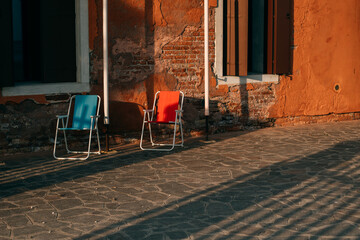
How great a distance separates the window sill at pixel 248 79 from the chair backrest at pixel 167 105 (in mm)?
1275

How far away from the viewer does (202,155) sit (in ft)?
26.5

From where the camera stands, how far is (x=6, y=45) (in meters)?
7.89

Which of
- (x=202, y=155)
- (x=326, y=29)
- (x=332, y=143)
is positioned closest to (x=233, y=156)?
(x=202, y=155)

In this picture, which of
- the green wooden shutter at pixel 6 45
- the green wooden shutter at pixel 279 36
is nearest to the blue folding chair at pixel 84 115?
the green wooden shutter at pixel 6 45

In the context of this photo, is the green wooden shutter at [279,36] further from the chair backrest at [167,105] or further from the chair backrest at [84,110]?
the chair backrest at [84,110]

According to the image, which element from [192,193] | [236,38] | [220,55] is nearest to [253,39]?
[236,38]

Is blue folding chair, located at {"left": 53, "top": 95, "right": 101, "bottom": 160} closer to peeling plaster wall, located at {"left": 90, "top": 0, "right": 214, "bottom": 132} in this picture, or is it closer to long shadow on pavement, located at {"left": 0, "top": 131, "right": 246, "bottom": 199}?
long shadow on pavement, located at {"left": 0, "top": 131, "right": 246, "bottom": 199}

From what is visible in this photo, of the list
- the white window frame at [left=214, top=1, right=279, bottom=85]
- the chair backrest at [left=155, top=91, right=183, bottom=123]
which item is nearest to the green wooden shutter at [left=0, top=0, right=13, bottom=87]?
the chair backrest at [left=155, top=91, right=183, bottom=123]

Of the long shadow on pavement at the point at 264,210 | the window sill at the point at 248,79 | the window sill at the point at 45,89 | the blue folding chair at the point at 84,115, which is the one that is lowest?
the long shadow on pavement at the point at 264,210

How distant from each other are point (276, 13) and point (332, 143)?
2732 mm

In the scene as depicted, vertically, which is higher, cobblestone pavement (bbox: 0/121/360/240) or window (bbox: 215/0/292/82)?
window (bbox: 215/0/292/82)

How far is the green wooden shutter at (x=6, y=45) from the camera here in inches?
307

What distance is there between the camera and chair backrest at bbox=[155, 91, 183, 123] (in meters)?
8.71

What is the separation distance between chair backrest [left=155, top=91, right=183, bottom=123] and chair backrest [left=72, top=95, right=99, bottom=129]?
1045 mm
